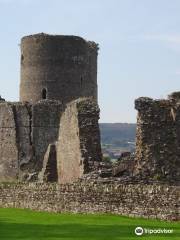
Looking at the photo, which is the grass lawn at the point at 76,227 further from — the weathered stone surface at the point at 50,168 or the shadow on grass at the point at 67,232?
the weathered stone surface at the point at 50,168

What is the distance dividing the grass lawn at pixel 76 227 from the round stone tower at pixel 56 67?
103ft

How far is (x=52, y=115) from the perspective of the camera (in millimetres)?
49125

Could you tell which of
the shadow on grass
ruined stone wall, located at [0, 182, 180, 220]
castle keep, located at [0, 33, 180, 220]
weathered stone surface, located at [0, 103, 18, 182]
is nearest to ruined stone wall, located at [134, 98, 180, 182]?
castle keep, located at [0, 33, 180, 220]

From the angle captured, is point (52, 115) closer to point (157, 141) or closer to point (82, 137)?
point (82, 137)

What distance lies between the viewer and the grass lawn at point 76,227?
1905 cm

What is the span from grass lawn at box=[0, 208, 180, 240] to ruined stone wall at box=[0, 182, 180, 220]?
51 cm

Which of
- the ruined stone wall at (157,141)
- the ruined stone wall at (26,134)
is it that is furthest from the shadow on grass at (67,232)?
the ruined stone wall at (26,134)

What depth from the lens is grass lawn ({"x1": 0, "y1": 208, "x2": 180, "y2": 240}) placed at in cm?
1905

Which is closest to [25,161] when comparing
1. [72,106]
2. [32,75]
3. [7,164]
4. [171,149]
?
[7,164]

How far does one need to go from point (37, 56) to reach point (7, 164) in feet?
31.2

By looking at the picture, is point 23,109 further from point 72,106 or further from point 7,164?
point 72,106

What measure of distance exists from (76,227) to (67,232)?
1.13m

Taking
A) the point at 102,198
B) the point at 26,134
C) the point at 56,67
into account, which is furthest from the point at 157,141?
the point at 56,67

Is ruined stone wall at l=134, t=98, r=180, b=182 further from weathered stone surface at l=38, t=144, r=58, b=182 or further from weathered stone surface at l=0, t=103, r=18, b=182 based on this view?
weathered stone surface at l=0, t=103, r=18, b=182
